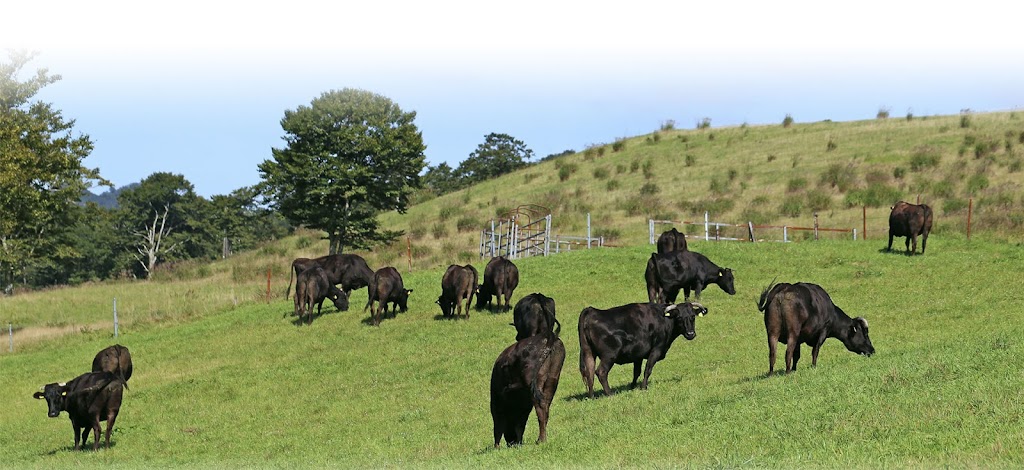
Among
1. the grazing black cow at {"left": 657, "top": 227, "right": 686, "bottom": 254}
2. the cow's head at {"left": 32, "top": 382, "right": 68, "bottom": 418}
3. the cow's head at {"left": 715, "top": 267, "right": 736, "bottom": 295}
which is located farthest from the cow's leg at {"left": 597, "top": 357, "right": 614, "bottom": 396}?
the grazing black cow at {"left": 657, "top": 227, "right": 686, "bottom": 254}

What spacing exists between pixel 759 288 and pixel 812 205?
25.5 metres

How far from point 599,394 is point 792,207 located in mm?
39988

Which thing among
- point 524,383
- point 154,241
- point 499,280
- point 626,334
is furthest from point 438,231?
point 524,383

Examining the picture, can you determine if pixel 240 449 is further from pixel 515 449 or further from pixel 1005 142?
pixel 1005 142

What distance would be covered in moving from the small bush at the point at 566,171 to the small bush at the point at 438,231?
1254cm

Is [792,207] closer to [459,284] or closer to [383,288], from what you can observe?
[459,284]

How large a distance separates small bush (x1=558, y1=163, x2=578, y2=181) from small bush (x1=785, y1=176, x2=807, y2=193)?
1847 cm

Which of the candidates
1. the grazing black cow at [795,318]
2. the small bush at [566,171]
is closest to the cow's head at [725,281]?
the grazing black cow at [795,318]

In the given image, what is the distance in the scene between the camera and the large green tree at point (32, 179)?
1714 inches

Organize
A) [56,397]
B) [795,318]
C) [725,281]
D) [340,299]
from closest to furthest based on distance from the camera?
[795,318]
[56,397]
[725,281]
[340,299]

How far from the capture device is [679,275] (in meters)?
28.4

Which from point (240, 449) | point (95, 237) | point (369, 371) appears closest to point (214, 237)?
point (95, 237)

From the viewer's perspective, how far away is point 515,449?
42.0 ft

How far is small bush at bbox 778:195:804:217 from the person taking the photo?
2127 inches
